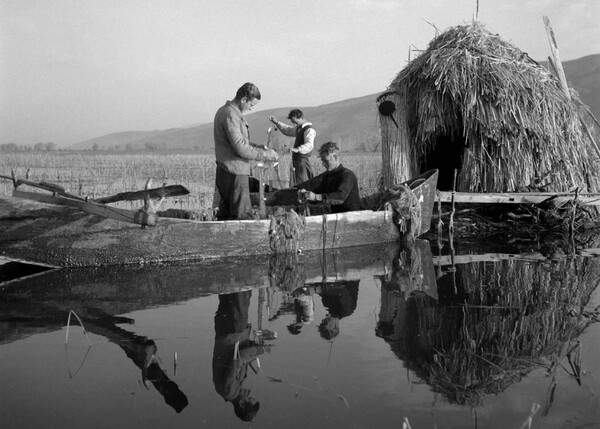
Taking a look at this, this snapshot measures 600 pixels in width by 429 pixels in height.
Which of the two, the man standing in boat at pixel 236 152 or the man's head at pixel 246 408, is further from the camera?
the man standing in boat at pixel 236 152

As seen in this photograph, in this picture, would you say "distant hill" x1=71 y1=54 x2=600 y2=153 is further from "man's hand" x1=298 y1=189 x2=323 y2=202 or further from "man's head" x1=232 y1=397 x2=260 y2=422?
"man's head" x1=232 y1=397 x2=260 y2=422

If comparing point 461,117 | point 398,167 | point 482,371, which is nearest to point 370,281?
point 482,371

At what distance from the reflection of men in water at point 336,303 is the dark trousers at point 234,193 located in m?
1.92

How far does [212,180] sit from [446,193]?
882 cm

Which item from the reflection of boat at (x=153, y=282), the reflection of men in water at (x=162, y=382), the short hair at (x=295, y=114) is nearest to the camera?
the reflection of men in water at (x=162, y=382)

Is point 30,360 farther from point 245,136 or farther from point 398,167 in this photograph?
point 398,167

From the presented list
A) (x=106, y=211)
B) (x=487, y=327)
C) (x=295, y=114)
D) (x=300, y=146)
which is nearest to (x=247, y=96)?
(x=106, y=211)

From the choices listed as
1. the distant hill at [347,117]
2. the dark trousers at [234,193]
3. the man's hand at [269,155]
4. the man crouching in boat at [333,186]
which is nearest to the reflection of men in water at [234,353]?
the dark trousers at [234,193]

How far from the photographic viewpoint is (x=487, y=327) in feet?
16.9

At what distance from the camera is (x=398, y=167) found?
38.2 ft

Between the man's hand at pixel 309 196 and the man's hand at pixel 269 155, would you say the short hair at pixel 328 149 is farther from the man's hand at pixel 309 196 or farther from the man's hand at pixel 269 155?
the man's hand at pixel 269 155

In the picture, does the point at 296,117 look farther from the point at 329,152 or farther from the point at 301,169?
the point at 329,152

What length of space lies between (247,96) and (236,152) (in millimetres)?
711

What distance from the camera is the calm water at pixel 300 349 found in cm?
363
